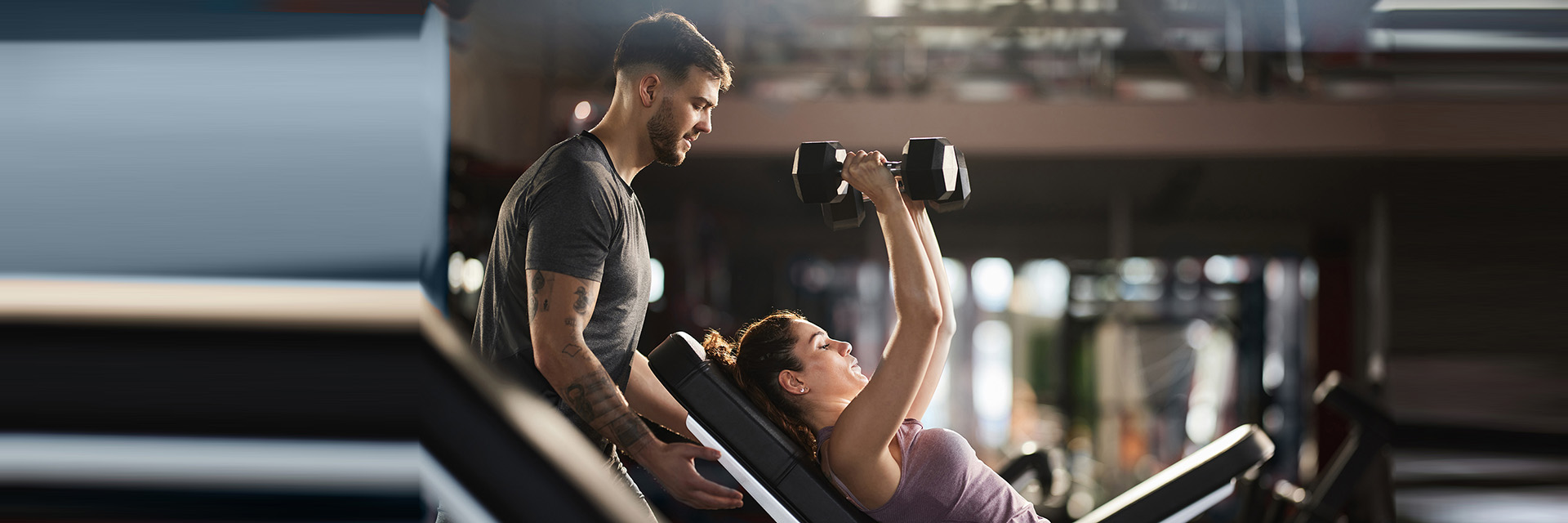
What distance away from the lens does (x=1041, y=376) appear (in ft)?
20.9

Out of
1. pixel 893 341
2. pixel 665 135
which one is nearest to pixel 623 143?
pixel 665 135

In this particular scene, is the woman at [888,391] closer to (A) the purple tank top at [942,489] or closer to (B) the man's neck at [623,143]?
(A) the purple tank top at [942,489]

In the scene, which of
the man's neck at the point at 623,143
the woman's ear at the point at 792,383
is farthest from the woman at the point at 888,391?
the man's neck at the point at 623,143

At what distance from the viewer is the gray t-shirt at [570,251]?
1.07m

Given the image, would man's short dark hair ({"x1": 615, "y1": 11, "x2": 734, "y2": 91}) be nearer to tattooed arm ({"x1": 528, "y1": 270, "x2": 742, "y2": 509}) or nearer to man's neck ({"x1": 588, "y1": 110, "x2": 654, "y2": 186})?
man's neck ({"x1": 588, "y1": 110, "x2": 654, "y2": 186})

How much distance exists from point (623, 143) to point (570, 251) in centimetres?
18

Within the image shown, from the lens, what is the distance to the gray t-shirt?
1.07 meters

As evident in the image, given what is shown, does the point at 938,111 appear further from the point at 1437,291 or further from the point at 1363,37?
the point at 1437,291

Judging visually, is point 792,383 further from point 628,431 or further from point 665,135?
point 665,135

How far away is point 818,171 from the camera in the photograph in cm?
117

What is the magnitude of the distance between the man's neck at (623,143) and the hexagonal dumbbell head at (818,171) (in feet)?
0.61

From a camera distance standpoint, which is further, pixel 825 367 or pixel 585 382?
pixel 825 367

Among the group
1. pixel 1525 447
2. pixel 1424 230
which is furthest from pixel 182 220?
pixel 1424 230

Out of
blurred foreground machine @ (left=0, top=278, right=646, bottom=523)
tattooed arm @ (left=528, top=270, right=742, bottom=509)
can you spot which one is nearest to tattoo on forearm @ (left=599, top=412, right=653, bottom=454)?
tattooed arm @ (left=528, top=270, right=742, bottom=509)
